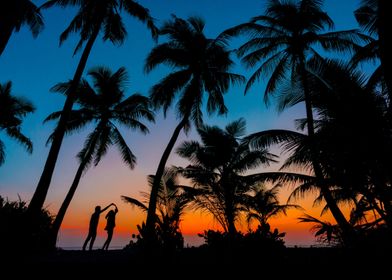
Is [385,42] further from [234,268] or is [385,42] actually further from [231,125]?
[231,125]

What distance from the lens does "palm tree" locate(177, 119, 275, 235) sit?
18.5m

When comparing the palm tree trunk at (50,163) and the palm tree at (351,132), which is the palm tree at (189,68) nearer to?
the palm tree trunk at (50,163)

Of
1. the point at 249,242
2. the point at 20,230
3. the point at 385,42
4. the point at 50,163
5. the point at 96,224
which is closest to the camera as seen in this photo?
the point at 385,42

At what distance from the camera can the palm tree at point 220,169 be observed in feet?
60.6

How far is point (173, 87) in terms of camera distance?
1608 cm

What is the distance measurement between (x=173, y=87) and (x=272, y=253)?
11724 mm

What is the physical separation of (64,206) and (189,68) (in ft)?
30.7

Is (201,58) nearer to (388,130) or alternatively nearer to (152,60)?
→ (152,60)

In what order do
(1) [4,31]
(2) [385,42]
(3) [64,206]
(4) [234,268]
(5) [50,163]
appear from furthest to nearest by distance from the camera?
(3) [64,206]
(5) [50,163]
(4) [234,268]
(1) [4,31]
(2) [385,42]

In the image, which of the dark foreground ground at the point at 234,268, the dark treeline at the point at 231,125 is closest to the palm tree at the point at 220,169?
the dark treeline at the point at 231,125

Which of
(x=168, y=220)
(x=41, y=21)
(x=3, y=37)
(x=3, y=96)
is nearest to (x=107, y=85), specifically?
(x=41, y=21)

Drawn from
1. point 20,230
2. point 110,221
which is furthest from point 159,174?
point 20,230

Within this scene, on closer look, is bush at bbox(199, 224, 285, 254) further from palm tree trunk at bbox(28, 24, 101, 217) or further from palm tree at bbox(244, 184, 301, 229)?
palm tree at bbox(244, 184, 301, 229)

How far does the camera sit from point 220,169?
19.5 metres
